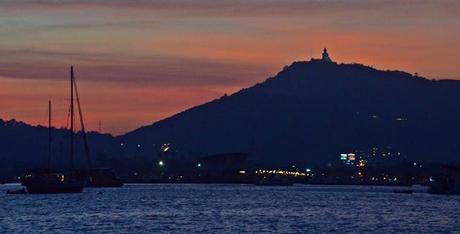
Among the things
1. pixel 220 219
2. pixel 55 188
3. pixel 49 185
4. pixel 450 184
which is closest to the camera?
pixel 220 219

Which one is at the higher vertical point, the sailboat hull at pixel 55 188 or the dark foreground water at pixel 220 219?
the sailboat hull at pixel 55 188

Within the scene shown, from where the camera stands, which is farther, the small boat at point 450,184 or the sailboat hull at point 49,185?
the small boat at point 450,184

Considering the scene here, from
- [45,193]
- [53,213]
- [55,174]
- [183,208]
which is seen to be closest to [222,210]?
[183,208]

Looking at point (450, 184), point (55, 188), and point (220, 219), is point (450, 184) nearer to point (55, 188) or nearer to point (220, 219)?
point (55, 188)

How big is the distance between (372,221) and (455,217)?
10.2m

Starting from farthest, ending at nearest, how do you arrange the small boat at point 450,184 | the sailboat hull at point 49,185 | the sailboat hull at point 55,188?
1. the small boat at point 450,184
2. the sailboat hull at point 49,185
3. the sailboat hull at point 55,188

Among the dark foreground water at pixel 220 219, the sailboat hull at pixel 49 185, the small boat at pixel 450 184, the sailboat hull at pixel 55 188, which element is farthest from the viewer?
the small boat at pixel 450 184

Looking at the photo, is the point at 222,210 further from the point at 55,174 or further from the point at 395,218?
the point at 55,174

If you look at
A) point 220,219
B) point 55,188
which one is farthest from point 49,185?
point 220,219

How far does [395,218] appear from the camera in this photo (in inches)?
4065

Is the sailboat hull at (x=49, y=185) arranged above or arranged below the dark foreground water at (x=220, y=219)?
above

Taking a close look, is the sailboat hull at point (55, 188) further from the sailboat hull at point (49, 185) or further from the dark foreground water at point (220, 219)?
the dark foreground water at point (220, 219)

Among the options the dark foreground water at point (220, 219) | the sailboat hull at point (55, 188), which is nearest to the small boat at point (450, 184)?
the sailboat hull at point (55, 188)

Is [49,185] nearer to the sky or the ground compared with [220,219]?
nearer to the sky
